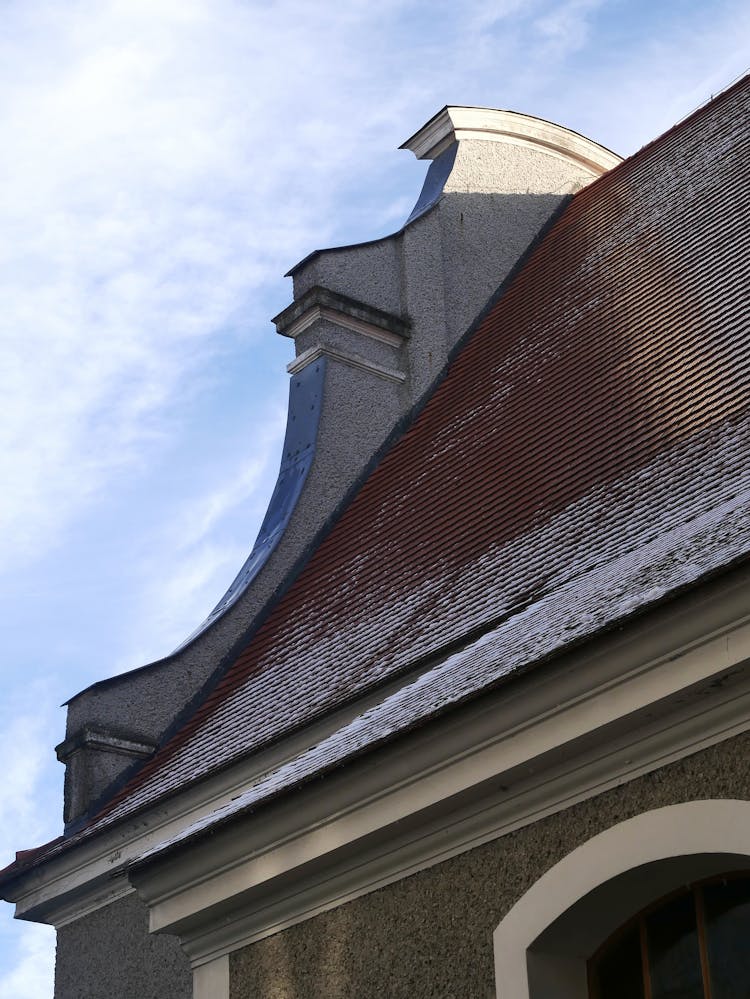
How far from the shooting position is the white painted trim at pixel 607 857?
4.99 metres

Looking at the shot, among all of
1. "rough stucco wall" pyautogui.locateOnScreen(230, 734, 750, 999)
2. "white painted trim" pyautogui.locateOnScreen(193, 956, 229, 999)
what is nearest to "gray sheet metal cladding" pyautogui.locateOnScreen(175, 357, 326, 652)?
"white painted trim" pyautogui.locateOnScreen(193, 956, 229, 999)

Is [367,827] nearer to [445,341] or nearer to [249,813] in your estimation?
[249,813]

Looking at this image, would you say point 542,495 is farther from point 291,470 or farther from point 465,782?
point 291,470

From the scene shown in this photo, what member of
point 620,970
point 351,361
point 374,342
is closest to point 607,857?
point 620,970

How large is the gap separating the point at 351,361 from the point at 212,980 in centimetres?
566

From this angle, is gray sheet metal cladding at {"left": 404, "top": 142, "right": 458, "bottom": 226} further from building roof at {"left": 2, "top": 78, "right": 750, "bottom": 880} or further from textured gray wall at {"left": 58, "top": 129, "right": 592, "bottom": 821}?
building roof at {"left": 2, "top": 78, "right": 750, "bottom": 880}

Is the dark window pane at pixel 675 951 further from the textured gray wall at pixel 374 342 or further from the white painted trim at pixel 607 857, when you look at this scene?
the textured gray wall at pixel 374 342

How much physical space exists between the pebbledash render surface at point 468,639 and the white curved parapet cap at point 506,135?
0.03 m

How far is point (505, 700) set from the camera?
551 cm

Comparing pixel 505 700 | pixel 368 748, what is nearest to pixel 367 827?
pixel 368 748

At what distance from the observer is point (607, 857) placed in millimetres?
5273

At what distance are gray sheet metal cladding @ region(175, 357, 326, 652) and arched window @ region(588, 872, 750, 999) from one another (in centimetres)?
491

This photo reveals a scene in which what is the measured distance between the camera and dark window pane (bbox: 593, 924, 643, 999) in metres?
5.50

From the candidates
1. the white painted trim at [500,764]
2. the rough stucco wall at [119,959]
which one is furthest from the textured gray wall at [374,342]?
the white painted trim at [500,764]
